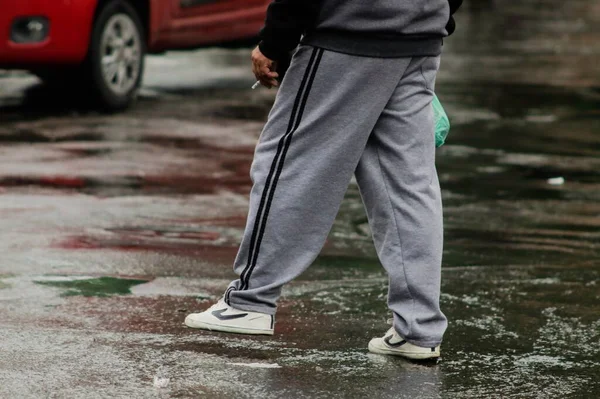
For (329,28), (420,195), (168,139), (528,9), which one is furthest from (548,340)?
(528,9)

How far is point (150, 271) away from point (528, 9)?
1972 centimetres

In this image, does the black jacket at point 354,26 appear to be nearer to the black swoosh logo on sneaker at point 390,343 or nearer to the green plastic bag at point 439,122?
the green plastic bag at point 439,122

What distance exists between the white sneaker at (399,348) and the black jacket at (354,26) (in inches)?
34.6

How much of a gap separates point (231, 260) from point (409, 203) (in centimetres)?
172

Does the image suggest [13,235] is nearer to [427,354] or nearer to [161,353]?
[161,353]

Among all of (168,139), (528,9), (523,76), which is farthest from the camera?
(528,9)

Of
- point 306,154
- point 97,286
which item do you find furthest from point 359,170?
point 97,286

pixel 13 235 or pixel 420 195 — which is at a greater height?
pixel 420 195

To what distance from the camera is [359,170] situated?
4.34 metres

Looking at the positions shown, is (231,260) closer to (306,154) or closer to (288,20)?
(306,154)

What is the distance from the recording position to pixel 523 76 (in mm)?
13797

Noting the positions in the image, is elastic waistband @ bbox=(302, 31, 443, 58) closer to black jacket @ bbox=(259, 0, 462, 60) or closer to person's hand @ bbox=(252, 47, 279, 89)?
black jacket @ bbox=(259, 0, 462, 60)

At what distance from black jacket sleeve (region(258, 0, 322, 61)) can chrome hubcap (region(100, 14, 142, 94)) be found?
20.2 ft

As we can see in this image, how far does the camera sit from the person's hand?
426 cm
